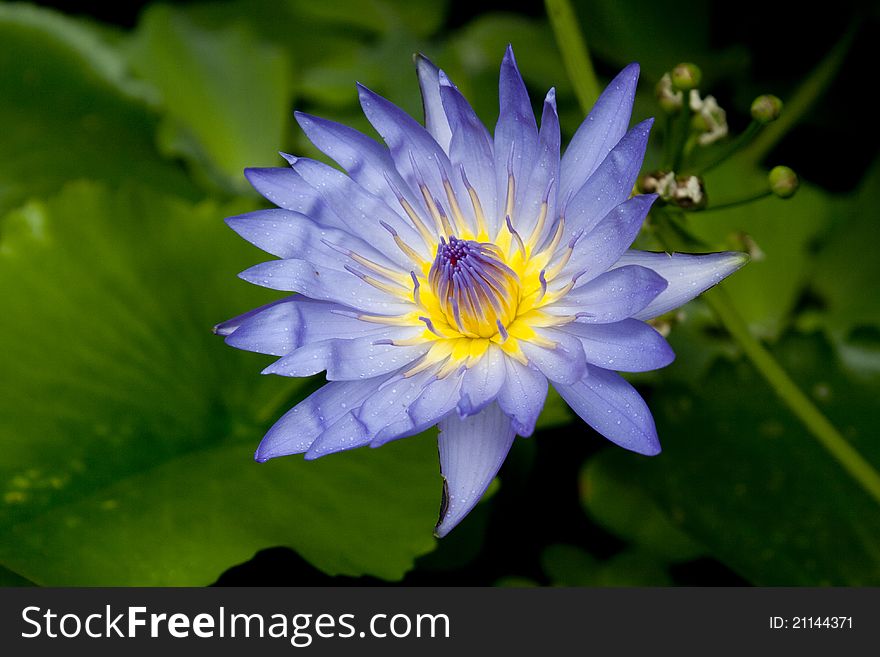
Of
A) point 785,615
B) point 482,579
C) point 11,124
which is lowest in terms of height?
point 785,615

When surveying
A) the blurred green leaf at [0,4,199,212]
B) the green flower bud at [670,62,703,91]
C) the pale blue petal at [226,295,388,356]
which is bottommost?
the pale blue petal at [226,295,388,356]

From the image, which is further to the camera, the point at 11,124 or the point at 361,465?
the point at 11,124

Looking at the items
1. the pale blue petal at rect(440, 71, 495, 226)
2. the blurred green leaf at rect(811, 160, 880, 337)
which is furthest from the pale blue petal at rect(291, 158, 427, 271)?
the blurred green leaf at rect(811, 160, 880, 337)

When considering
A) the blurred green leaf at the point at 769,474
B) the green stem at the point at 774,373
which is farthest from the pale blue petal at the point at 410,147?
the blurred green leaf at the point at 769,474

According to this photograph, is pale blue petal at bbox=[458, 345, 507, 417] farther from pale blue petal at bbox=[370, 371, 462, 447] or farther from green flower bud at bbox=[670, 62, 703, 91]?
green flower bud at bbox=[670, 62, 703, 91]

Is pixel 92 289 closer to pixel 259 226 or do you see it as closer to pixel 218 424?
pixel 218 424

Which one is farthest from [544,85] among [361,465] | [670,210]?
[361,465]

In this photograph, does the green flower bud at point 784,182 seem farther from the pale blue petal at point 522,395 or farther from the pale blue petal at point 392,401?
the pale blue petal at point 392,401

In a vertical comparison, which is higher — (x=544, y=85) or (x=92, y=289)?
(x=544, y=85)
